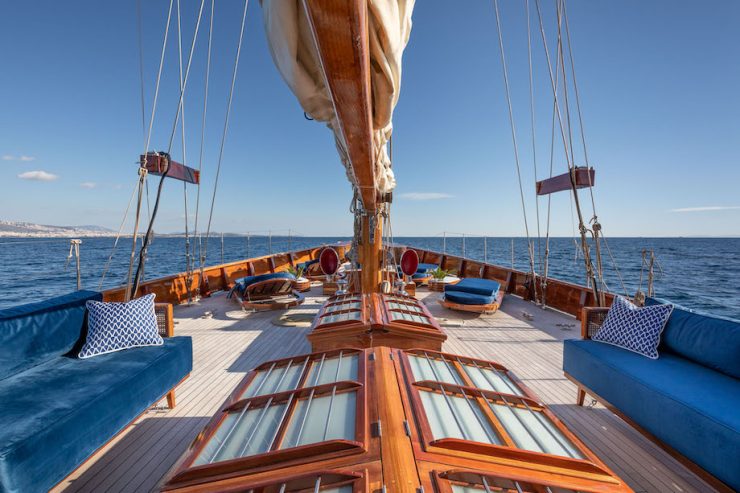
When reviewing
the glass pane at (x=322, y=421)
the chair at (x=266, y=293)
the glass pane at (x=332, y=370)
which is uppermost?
the glass pane at (x=332, y=370)

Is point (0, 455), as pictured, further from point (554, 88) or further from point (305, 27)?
point (554, 88)

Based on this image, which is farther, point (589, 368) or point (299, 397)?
point (589, 368)

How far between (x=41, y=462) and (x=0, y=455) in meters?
0.16

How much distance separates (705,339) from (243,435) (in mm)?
2559

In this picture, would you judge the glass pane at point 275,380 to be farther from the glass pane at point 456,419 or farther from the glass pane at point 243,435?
the glass pane at point 456,419

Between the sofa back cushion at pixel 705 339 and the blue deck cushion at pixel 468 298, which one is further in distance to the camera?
the blue deck cushion at pixel 468 298

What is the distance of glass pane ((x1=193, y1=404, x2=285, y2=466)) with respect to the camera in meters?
0.91

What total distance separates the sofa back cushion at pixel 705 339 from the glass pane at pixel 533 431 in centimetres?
154

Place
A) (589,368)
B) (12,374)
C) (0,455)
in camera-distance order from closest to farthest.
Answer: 1. (0,455)
2. (12,374)
3. (589,368)

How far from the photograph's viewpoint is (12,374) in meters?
1.82

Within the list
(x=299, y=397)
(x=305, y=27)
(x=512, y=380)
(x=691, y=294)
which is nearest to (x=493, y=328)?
(x=512, y=380)

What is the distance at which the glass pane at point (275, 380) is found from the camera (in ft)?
4.09

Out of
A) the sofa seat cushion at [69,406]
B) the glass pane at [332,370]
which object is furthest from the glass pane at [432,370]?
the sofa seat cushion at [69,406]

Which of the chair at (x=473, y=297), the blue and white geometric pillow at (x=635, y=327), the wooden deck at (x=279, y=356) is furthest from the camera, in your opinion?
the chair at (x=473, y=297)
